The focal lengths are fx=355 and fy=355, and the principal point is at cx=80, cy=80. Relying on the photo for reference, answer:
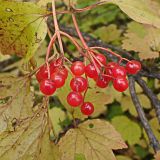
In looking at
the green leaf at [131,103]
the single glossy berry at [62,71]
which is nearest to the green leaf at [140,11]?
the single glossy berry at [62,71]

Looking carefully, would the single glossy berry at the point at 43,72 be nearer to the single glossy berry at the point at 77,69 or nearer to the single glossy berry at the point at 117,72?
the single glossy berry at the point at 77,69

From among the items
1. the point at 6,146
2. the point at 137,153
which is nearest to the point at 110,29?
the point at 137,153

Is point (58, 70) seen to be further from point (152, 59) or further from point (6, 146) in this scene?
point (152, 59)

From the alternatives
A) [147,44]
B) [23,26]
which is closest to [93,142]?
[23,26]

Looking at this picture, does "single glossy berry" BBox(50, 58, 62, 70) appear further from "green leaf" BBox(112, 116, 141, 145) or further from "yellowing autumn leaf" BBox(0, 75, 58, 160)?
"green leaf" BBox(112, 116, 141, 145)

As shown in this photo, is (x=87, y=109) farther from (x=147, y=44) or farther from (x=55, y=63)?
(x=147, y=44)
